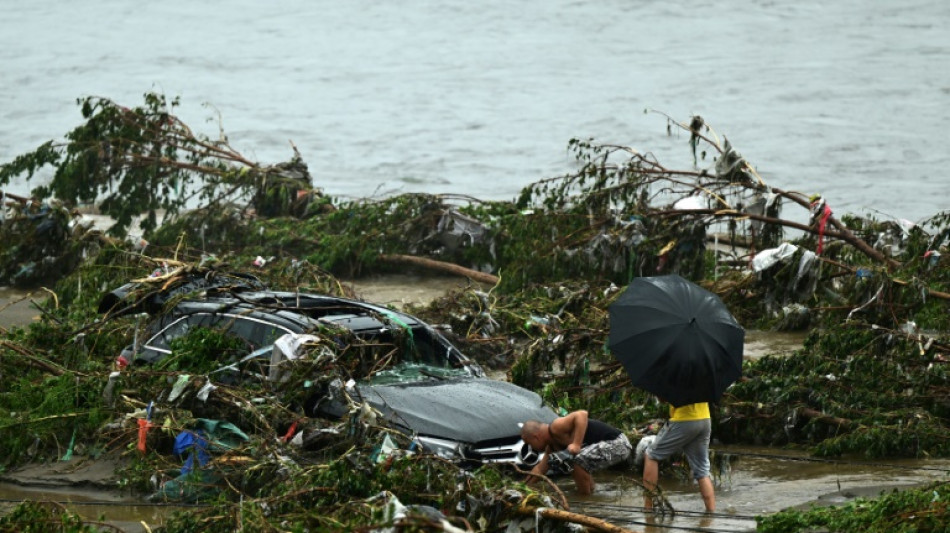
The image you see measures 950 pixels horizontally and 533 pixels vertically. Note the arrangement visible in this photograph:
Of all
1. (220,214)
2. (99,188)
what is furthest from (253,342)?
(99,188)

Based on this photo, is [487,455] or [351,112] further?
Result: [351,112]

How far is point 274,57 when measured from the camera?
5044cm

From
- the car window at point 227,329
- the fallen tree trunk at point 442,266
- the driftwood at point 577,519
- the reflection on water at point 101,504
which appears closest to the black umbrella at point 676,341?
the driftwood at point 577,519

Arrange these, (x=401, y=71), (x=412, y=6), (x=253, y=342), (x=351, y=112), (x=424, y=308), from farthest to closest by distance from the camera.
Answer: (x=412, y=6)
(x=401, y=71)
(x=351, y=112)
(x=424, y=308)
(x=253, y=342)

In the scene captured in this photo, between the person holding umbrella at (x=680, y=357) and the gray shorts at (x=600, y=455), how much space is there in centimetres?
63

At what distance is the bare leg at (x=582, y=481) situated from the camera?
1085 cm

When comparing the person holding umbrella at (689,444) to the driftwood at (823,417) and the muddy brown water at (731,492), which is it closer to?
the muddy brown water at (731,492)

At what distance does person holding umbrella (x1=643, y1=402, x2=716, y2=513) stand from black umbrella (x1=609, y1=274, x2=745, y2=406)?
0.17 metres

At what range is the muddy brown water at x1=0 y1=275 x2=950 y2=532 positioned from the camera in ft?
33.0

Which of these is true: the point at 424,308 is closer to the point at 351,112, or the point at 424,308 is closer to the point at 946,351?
the point at 946,351

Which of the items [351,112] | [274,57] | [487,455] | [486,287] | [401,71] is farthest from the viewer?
[274,57]

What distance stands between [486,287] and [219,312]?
648cm

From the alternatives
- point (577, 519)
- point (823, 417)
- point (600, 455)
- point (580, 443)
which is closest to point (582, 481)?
point (600, 455)

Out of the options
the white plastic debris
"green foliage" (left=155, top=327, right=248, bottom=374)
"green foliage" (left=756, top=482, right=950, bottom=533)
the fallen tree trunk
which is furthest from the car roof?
the fallen tree trunk
